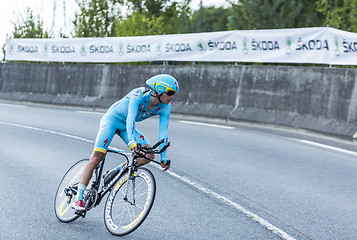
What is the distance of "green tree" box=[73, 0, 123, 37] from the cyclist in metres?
22.8

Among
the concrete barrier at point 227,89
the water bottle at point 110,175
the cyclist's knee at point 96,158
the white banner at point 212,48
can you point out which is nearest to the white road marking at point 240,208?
the water bottle at point 110,175

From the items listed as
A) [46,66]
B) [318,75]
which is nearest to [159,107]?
[318,75]

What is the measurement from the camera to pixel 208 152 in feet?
33.7

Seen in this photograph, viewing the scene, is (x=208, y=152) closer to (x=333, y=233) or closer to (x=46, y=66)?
(x=333, y=233)

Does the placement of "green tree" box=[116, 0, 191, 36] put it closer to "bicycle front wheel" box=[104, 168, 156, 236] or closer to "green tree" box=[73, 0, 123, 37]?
"green tree" box=[73, 0, 123, 37]

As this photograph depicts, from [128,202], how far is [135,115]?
83cm

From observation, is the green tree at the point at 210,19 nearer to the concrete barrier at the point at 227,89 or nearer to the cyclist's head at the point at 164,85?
the concrete barrier at the point at 227,89

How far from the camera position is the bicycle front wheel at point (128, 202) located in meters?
5.04

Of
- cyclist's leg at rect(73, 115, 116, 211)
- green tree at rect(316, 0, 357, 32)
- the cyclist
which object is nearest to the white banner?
green tree at rect(316, 0, 357, 32)

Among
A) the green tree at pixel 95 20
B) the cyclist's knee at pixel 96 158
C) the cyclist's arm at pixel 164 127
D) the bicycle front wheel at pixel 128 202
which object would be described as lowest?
the bicycle front wheel at pixel 128 202

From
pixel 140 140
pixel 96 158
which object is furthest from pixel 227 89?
pixel 96 158

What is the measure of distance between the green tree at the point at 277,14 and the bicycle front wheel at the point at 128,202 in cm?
1732

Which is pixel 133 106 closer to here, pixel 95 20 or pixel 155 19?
pixel 95 20

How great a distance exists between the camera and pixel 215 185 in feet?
25.1
